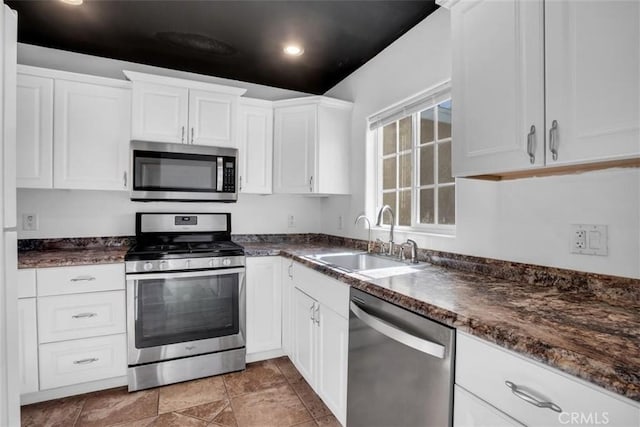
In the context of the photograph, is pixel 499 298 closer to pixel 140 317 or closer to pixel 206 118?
pixel 140 317

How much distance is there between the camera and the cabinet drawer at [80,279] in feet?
6.50

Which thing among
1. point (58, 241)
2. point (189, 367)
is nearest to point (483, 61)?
point (189, 367)

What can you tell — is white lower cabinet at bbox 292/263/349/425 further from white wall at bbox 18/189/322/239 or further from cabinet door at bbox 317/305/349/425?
white wall at bbox 18/189/322/239

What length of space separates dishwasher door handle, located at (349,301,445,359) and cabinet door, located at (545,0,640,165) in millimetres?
720

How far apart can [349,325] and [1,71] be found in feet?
5.23

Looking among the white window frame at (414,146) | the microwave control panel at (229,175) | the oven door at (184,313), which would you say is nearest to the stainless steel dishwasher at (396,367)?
the white window frame at (414,146)

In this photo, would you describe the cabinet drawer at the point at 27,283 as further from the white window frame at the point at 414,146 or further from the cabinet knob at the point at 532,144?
the cabinet knob at the point at 532,144

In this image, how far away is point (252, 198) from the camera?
10.2ft

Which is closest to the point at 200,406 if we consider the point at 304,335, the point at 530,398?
the point at 304,335

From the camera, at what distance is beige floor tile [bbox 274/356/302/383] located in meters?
2.35

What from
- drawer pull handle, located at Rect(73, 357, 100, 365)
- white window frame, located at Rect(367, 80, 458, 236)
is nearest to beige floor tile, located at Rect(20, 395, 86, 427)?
drawer pull handle, located at Rect(73, 357, 100, 365)

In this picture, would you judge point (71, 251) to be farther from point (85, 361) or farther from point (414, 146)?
point (414, 146)

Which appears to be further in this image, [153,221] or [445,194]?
[153,221]

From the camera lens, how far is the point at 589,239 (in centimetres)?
120
